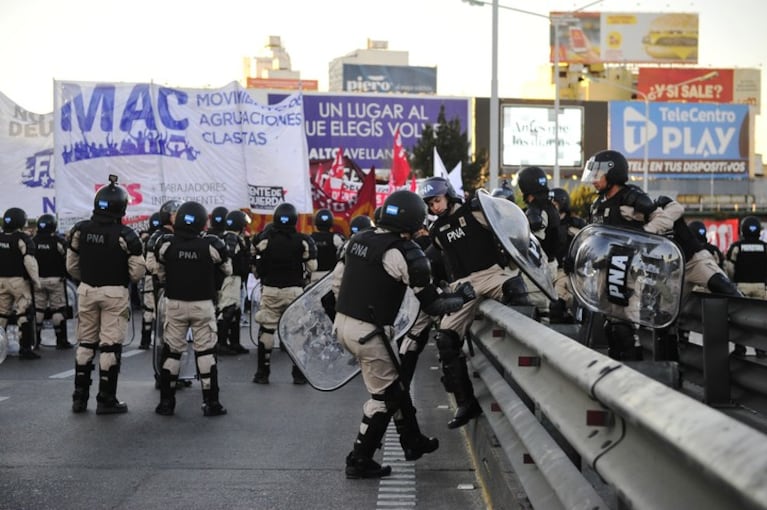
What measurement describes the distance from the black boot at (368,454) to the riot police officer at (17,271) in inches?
350

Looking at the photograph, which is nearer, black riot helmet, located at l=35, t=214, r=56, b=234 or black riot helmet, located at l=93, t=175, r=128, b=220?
black riot helmet, located at l=93, t=175, r=128, b=220

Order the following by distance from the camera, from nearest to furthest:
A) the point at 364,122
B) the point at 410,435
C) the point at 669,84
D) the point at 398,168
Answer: the point at 410,435, the point at 398,168, the point at 364,122, the point at 669,84

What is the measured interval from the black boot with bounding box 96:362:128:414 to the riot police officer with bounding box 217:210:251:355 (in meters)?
5.07

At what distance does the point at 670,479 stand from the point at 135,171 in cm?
1834

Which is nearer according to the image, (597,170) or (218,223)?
(597,170)

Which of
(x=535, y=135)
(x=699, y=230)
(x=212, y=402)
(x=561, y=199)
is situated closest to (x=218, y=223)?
(x=561, y=199)

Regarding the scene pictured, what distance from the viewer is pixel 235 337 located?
1441 centimetres

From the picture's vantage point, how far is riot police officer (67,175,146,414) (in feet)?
29.3

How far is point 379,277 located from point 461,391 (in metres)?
1.13

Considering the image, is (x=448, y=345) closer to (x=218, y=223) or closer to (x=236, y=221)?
(x=218, y=223)

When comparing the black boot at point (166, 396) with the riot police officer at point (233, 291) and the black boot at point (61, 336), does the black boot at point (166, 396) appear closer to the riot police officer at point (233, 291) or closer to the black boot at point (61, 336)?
the riot police officer at point (233, 291)

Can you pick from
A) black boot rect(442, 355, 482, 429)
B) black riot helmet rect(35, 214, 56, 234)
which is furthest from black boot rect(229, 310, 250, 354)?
black boot rect(442, 355, 482, 429)

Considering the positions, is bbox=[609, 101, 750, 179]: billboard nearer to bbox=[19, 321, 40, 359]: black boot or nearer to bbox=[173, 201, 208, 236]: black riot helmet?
bbox=[19, 321, 40, 359]: black boot

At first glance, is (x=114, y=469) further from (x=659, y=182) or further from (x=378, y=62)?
(x=378, y=62)
